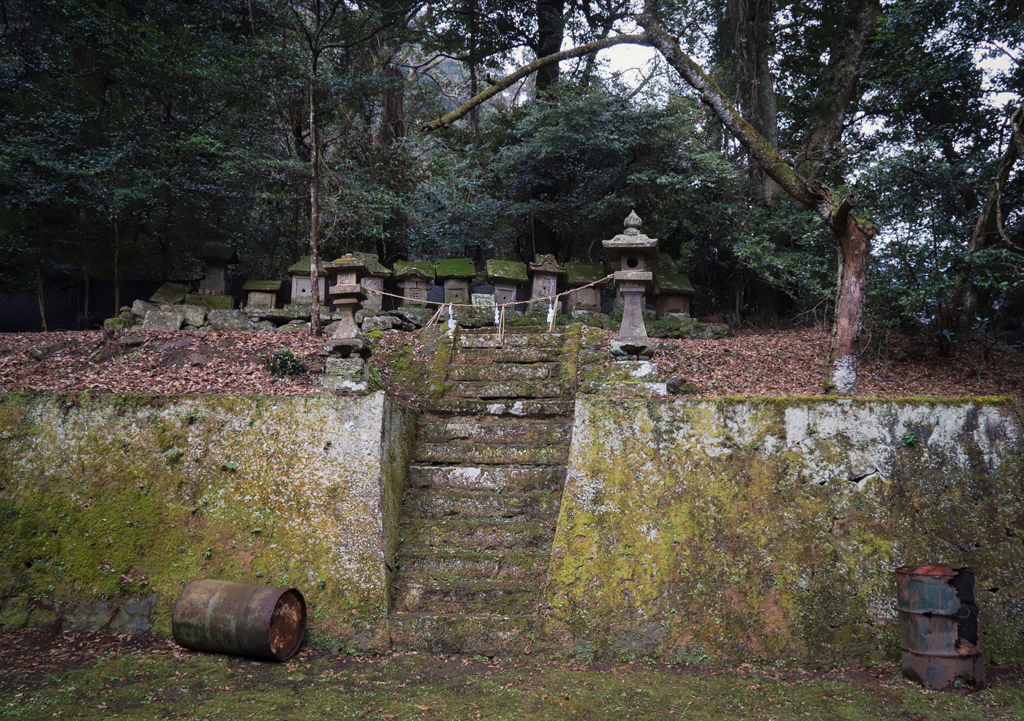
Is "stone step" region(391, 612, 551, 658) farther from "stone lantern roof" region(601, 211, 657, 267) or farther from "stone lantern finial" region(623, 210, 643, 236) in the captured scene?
"stone lantern finial" region(623, 210, 643, 236)

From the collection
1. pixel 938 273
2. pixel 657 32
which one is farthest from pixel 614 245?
pixel 938 273

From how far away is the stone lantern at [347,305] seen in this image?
22.5ft

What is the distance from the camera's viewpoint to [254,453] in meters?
6.05

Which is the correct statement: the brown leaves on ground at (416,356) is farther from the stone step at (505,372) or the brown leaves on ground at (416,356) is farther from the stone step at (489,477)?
the stone step at (489,477)

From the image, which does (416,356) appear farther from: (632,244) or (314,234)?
(632,244)

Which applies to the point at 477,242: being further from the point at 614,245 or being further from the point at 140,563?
the point at 140,563

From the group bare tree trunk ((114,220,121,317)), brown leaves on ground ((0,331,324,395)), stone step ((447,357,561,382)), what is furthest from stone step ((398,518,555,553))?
bare tree trunk ((114,220,121,317))

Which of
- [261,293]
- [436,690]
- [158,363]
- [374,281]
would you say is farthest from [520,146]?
[436,690]

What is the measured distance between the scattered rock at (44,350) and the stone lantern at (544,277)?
26.9 ft

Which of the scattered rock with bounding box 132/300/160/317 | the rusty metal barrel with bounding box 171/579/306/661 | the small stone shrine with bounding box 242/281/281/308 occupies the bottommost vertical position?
the rusty metal barrel with bounding box 171/579/306/661

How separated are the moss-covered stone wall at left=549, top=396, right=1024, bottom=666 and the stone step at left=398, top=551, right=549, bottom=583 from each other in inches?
11.0

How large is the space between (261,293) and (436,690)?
9.76 m

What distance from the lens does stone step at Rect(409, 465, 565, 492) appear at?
644 centimetres

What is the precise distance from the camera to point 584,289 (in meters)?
12.9
